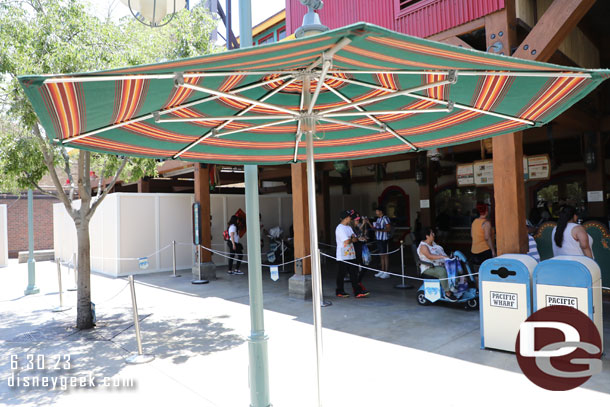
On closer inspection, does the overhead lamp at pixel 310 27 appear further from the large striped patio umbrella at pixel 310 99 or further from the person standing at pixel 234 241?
the person standing at pixel 234 241

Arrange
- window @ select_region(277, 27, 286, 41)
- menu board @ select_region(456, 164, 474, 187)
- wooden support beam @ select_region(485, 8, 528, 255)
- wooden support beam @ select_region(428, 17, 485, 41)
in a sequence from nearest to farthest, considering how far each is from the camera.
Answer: wooden support beam @ select_region(485, 8, 528, 255)
wooden support beam @ select_region(428, 17, 485, 41)
menu board @ select_region(456, 164, 474, 187)
window @ select_region(277, 27, 286, 41)

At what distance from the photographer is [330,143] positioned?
4059 millimetres

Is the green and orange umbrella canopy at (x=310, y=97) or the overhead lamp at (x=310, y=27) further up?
the overhead lamp at (x=310, y=27)

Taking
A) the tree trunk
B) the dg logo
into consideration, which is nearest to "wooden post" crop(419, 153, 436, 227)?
the dg logo

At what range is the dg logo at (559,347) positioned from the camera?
4.07 m

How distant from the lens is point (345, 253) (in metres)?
7.58

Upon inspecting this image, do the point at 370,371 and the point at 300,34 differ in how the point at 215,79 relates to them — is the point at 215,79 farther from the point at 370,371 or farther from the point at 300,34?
the point at 370,371

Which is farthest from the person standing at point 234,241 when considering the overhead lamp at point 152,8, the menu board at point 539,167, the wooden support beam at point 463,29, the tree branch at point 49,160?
the overhead lamp at point 152,8

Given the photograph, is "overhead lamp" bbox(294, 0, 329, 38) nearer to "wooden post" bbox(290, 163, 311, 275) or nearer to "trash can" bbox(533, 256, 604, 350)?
"trash can" bbox(533, 256, 604, 350)

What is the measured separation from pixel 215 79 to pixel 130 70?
623 millimetres

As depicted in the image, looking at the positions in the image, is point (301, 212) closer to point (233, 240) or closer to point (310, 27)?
point (233, 240)

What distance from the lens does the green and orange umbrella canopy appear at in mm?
1885

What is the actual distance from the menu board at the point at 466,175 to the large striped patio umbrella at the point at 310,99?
6934 millimetres

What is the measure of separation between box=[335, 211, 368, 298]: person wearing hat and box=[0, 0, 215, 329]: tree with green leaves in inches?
156
